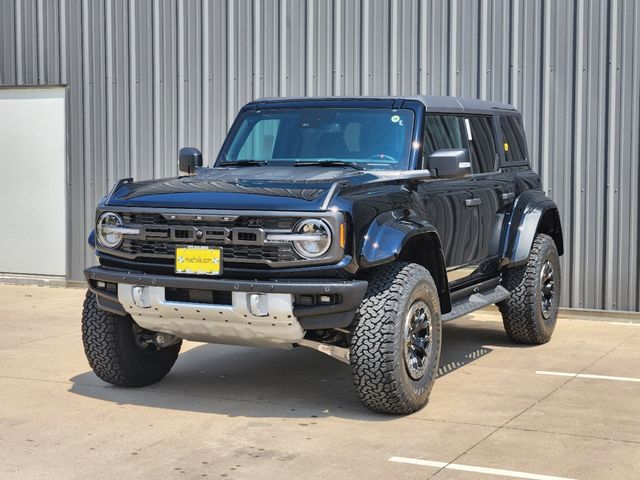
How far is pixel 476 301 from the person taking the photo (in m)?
7.90

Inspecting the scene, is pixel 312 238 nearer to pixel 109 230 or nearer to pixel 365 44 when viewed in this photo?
pixel 109 230

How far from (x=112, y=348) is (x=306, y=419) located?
1.46 m

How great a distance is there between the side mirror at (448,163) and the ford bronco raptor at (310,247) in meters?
0.01

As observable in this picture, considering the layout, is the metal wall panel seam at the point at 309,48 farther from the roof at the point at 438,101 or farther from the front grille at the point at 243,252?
the front grille at the point at 243,252

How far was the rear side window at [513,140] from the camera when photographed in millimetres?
9016

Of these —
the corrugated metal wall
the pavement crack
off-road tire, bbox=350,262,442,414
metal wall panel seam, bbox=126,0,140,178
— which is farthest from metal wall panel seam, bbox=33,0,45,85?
off-road tire, bbox=350,262,442,414

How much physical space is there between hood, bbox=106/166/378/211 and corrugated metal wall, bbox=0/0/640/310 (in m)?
4.22

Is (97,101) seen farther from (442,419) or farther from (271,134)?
(442,419)

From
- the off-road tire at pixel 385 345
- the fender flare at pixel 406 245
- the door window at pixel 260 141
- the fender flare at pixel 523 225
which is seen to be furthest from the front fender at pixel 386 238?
the fender flare at pixel 523 225

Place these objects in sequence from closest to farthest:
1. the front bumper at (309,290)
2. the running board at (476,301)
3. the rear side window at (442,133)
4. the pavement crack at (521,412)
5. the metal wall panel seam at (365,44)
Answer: the pavement crack at (521,412) < the front bumper at (309,290) < the running board at (476,301) < the rear side window at (442,133) < the metal wall panel seam at (365,44)

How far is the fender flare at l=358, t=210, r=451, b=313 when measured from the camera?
6.29 meters

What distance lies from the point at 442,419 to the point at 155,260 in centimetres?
195

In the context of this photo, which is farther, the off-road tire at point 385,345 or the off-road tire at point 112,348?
the off-road tire at point 112,348

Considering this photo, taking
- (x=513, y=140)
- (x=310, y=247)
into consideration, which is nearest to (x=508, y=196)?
(x=513, y=140)
